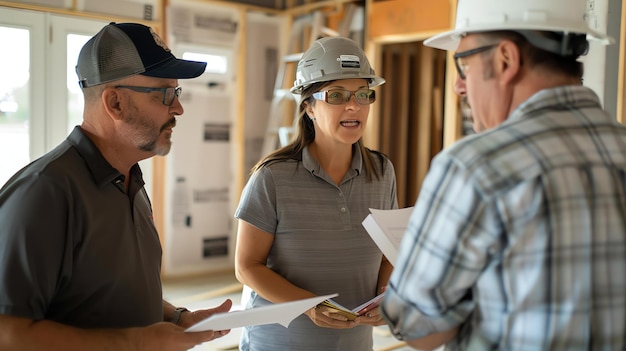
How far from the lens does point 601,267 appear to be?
3.00ft

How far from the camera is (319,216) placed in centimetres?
186

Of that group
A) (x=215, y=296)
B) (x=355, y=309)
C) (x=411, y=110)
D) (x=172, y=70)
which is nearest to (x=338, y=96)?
(x=172, y=70)

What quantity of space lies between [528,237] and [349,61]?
1.19m

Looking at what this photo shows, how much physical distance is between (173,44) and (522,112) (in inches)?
192

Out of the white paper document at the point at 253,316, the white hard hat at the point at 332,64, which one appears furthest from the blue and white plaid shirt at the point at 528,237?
the white hard hat at the point at 332,64

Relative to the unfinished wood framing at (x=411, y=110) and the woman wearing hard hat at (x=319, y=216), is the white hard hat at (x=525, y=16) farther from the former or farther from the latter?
the unfinished wood framing at (x=411, y=110)

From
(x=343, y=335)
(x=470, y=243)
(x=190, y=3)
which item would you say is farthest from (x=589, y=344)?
(x=190, y=3)

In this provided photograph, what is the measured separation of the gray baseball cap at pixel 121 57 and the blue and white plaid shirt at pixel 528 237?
0.91 metres

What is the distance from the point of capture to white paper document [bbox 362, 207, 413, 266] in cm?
139

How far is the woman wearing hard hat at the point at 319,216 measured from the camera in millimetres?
1813

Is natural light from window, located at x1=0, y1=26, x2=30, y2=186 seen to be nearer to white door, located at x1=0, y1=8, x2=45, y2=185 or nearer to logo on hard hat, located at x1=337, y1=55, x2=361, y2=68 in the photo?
white door, located at x1=0, y1=8, x2=45, y2=185

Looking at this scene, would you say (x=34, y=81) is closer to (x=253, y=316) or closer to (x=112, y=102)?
(x=112, y=102)

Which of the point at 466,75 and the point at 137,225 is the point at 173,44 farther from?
the point at 466,75

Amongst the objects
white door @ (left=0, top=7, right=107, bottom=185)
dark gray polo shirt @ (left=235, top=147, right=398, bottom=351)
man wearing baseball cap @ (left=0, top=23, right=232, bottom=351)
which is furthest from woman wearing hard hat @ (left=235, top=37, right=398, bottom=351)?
white door @ (left=0, top=7, right=107, bottom=185)
